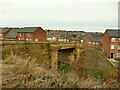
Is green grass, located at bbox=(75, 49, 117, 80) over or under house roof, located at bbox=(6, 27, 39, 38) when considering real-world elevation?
under

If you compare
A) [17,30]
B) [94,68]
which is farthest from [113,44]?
[17,30]

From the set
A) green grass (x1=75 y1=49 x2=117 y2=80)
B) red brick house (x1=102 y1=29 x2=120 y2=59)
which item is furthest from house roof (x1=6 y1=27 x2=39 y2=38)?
green grass (x1=75 y1=49 x2=117 y2=80)

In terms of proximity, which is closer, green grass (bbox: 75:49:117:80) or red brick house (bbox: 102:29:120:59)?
green grass (bbox: 75:49:117:80)

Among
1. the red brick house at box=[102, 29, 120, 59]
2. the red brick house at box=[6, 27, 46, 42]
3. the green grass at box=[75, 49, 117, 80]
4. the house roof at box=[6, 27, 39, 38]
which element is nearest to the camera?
the green grass at box=[75, 49, 117, 80]

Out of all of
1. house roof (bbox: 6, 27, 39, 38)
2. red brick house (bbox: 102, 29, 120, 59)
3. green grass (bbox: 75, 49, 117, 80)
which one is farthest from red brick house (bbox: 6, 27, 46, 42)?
green grass (bbox: 75, 49, 117, 80)

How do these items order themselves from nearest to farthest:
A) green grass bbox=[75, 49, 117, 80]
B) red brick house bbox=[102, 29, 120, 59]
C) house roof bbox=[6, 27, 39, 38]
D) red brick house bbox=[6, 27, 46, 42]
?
green grass bbox=[75, 49, 117, 80] < red brick house bbox=[102, 29, 120, 59] < red brick house bbox=[6, 27, 46, 42] < house roof bbox=[6, 27, 39, 38]

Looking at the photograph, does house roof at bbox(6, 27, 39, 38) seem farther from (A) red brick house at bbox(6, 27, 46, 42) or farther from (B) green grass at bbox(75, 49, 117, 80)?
(B) green grass at bbox(75, 49, 117, 80)

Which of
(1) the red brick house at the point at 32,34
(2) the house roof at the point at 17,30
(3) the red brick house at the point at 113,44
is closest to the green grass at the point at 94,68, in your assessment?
(3) the red brick house at the point at 113,44

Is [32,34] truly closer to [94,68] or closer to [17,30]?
[17,30]

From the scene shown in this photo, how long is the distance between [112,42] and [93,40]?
625 inches

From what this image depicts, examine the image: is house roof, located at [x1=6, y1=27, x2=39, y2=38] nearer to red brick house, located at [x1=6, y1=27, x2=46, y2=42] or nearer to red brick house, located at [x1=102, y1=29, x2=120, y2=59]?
red brick house, located at [x1=6, y1=27, x2=46, y2=42]

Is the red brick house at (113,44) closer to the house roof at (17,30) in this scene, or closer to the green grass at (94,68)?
the green grass at (94,68)

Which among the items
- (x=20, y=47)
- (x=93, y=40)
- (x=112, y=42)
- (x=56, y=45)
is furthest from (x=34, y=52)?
(x=93, y=40)

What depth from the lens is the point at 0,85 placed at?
4.08 m
